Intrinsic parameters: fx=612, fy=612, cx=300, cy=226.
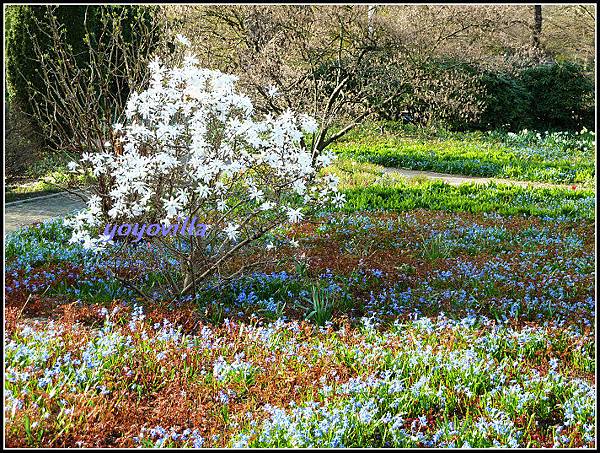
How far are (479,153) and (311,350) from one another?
1180cm

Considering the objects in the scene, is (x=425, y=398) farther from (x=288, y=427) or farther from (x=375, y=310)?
(x=375, y=310)

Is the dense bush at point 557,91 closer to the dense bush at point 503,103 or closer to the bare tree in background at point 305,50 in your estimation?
the dense bush at point 503,103

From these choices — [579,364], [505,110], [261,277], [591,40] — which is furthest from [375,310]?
[591,40]

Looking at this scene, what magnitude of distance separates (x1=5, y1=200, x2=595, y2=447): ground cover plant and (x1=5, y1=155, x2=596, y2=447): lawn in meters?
0.01

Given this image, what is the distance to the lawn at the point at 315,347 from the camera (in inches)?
120

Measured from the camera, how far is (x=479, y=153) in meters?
14.7

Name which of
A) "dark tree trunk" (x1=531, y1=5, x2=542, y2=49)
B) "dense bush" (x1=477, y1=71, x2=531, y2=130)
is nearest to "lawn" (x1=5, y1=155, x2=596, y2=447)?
"dense bush" (x1=477, y1=71, x2=531, y2=130)

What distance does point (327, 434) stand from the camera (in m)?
2.95

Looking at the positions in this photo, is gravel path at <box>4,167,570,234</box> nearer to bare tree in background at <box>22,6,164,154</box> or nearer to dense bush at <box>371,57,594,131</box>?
bare tree in background at <box>22,6,164,154</box>

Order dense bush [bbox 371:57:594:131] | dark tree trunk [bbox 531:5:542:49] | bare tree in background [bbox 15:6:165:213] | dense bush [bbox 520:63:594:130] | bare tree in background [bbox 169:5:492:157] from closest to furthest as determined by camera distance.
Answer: bare tree in background [bbox 15:6:165:213], bare tree in background [bbox 169:5:492:157], dense bush [bbox 371:57:594:131], dense bush [bbox 520:63:594:130], dark tree trunk [bbox 531:5:542:49]

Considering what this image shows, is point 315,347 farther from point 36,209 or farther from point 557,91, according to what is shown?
point 557,91

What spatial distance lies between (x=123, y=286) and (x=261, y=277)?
3.89 ft

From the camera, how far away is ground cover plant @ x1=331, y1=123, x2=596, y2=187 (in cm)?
1248

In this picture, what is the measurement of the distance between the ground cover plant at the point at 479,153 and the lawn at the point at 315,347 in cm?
577
